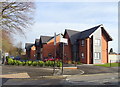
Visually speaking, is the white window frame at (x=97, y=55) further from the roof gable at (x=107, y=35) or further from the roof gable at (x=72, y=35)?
the roof gable at (x=72, y=35)

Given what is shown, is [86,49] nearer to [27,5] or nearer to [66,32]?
[66,32]

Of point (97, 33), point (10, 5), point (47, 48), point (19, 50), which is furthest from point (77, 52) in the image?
point (19, 50)

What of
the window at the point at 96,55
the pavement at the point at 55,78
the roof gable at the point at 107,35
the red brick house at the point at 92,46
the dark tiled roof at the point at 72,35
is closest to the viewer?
the pavement at the point at 55,78

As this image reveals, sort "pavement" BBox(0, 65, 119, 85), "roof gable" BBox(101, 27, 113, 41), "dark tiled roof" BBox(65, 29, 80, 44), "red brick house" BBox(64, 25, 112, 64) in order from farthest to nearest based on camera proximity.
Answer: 1. "dark tiled roof" BBox(65, 29, 80, 44)
2. "roof gable" BBox(101, 27, 113, 41)
3. "red brick house" BBox(64, 25, 112, 64)
4. "pavement" BBox(0, 65, 119, 85)

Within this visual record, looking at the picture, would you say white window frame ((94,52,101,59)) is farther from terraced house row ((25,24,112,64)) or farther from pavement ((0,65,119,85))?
pavement ((0,65,119,85))

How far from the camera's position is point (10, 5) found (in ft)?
54.4

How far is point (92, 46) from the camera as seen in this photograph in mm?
31078

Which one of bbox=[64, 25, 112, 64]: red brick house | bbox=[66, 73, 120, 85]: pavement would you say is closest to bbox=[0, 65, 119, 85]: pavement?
bbox=[66, 73, 120, 85]: pavement

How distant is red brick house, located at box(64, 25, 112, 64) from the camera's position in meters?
30.7

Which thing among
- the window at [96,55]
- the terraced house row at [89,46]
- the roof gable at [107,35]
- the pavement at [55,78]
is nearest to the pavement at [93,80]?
the pavement at [55,78]

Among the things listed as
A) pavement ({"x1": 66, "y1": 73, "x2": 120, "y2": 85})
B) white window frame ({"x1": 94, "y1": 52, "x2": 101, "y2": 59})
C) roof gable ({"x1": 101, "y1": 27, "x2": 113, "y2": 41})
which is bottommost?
pavement ({"x1": 66, "y1": 73, "x2": 120, "y2": 85})

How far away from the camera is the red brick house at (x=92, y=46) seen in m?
30.7

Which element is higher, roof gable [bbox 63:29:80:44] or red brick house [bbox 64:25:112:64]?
roof gable [bbox 63:29:80:44]

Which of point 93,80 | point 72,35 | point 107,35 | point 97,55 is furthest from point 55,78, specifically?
point 72,35
